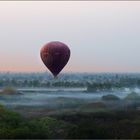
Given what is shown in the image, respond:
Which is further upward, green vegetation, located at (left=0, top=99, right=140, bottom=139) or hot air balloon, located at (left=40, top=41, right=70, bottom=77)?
hot air balloon, located at (left=40, top=41, right=70, bottom=77)

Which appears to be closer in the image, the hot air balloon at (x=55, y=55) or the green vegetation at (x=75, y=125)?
the green vegetation at (x=75, y=125)

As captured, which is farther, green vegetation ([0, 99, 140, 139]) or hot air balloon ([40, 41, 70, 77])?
hot air balloon ([40, 41, 70, 77])

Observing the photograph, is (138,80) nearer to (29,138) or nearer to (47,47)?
(47,47)

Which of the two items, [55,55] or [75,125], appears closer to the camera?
[75,125]

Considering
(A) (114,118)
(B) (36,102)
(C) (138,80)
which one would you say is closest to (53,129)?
(A) (114,118)

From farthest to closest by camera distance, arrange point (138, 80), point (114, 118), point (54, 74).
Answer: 1. point (138, 80)
2. point (54, 74)
3. point (114, 118)

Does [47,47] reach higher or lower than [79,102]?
higher

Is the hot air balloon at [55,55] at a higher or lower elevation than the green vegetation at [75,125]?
higher

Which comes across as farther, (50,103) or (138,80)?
(138,80)
